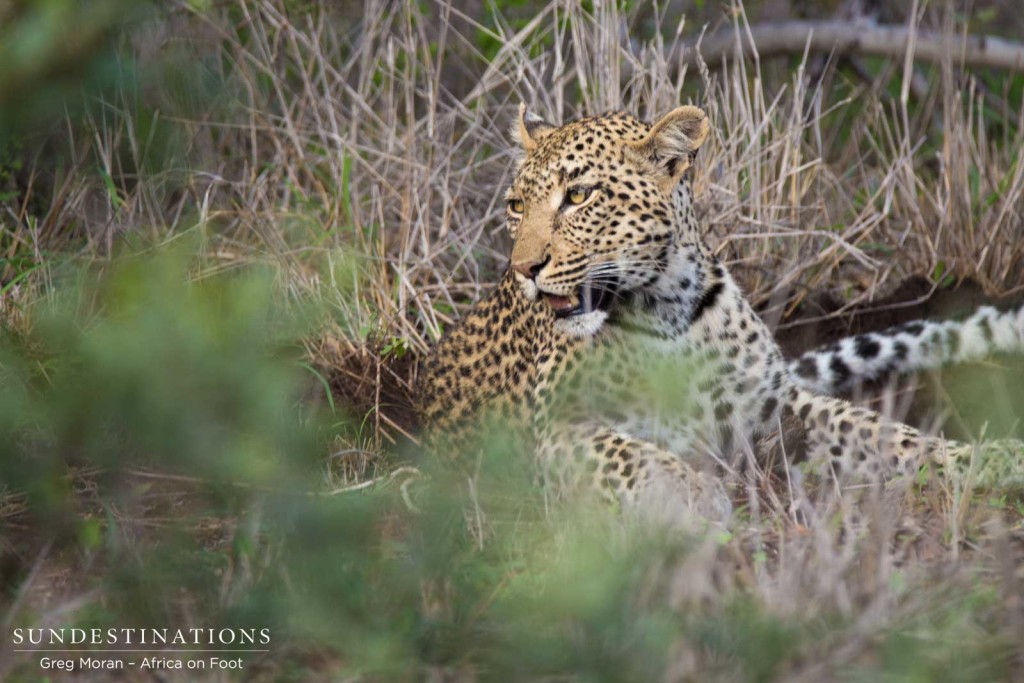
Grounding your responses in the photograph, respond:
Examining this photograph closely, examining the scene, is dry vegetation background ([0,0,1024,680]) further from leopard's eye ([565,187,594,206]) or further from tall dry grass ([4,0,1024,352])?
leopard's eye ([565,187,594,206])

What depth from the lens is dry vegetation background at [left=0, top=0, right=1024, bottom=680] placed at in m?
2.62

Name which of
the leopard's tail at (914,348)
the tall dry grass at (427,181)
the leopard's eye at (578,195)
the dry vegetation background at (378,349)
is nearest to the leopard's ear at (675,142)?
the leopard's eye at (578,195)

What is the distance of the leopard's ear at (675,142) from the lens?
17.4 feet

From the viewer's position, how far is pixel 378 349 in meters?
6.86

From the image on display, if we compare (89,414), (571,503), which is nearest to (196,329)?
(89,414)

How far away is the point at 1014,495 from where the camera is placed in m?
4.96

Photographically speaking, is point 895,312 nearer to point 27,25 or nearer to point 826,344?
point 826,344

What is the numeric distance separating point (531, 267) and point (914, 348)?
2.27 metres

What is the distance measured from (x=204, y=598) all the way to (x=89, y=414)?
4.12ft

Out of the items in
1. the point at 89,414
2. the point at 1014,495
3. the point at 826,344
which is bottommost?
the point at 826,344

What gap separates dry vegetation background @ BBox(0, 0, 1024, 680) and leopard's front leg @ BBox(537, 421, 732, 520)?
0.63 ft

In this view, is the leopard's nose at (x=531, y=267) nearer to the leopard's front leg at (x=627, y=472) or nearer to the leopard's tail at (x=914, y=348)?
the leopard's front leg at (x=627, y=472)

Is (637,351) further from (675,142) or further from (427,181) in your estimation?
(427,181)

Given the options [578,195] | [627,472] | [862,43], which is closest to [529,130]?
[578,195]
